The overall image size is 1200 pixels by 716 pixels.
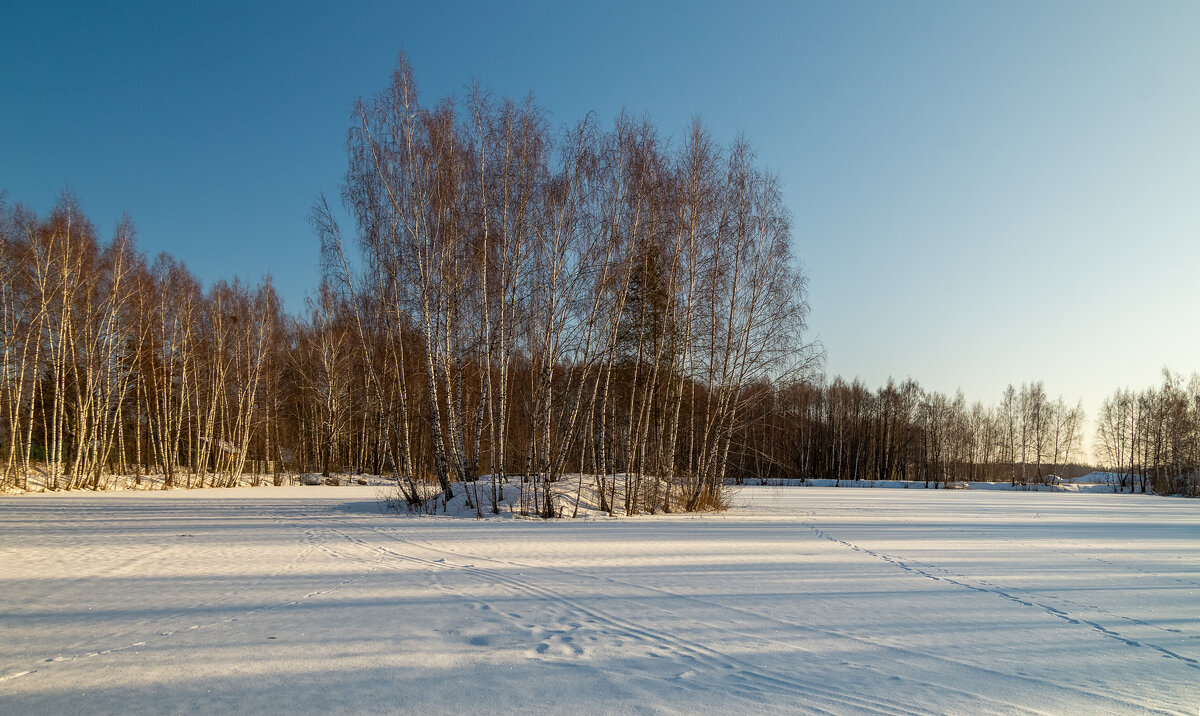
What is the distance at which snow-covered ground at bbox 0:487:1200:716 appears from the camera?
12.7 ft

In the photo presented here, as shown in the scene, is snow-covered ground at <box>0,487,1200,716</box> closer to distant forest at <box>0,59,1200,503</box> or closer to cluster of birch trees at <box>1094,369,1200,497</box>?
distant forest at <box>0,59,1200,503</box>

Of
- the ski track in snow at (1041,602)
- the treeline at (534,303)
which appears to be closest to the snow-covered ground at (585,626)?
the ski track in snow at (1041,602)

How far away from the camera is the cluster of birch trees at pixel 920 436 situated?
62.4 meters

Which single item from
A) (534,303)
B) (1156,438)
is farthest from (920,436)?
(534,303)

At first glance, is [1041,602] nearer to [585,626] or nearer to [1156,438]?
[585,626]

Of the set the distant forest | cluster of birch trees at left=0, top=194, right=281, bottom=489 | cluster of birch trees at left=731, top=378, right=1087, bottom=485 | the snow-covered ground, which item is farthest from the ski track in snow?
cluster of birch trees at left=731, top=378, right=1087, bottom=485

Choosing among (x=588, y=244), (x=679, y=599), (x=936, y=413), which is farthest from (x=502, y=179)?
(x=936, y=413)

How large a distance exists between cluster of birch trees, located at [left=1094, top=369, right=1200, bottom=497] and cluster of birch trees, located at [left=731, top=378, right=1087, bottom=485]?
507 cm

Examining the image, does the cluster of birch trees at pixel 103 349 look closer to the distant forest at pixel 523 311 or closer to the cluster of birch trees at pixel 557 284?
the distant forest at pixel 523 311

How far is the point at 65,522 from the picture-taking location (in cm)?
1331

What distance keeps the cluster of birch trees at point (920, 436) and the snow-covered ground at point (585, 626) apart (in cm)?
5425

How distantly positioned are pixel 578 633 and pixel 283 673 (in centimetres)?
231

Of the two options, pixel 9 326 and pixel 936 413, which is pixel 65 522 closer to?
pixel 9 326

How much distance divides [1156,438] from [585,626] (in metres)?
67.7
